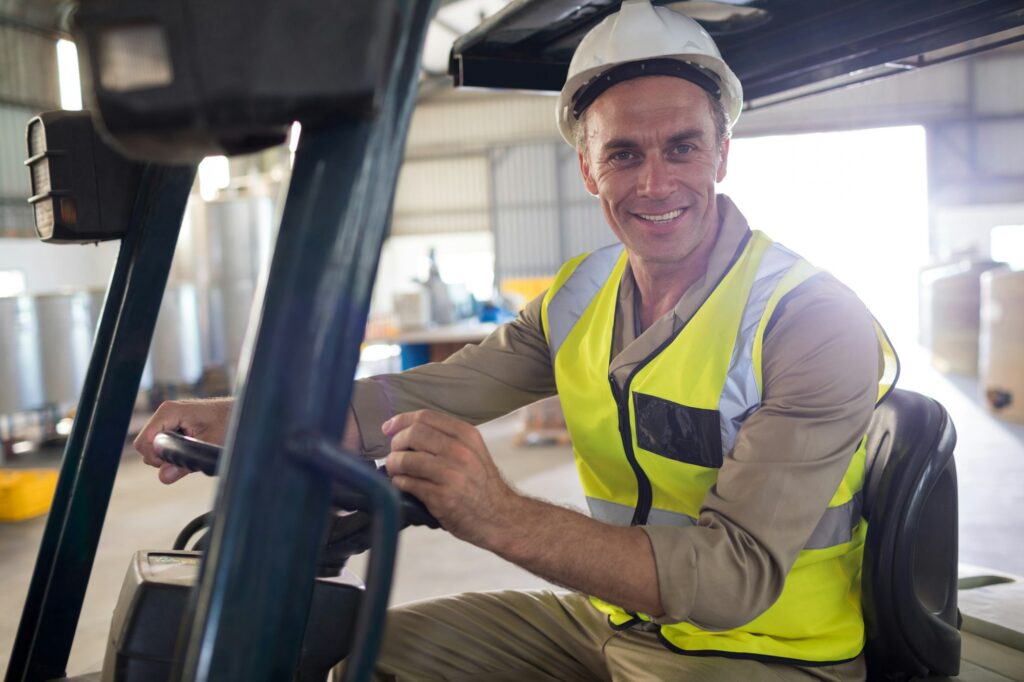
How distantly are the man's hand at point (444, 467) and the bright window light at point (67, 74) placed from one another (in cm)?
1622

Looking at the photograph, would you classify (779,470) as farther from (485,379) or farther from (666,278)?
(485,379)

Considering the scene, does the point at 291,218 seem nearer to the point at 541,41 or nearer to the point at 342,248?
the point at 342,248

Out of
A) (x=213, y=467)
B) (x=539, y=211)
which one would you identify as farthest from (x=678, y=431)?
(x=539, y=211)

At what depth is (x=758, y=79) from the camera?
1.98m

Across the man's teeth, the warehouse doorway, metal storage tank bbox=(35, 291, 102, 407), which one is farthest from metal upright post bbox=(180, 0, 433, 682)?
the warehouse doorway

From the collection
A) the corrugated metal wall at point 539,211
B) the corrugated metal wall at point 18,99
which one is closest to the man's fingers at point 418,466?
the corrugated metal wall at point 18,99

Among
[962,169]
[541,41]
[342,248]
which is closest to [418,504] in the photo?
[342,248]

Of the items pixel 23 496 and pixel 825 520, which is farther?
pixel 23 496

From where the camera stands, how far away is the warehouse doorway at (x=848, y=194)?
18406mm

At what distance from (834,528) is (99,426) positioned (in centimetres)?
122

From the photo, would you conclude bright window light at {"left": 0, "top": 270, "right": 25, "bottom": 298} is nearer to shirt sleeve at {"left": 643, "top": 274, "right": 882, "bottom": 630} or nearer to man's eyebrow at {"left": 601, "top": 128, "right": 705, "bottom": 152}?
man's eyebrow at {"left": 601, "top": 128, "right": 705, "bottom": 152}

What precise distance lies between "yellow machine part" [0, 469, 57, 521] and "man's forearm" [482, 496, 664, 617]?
5409mm

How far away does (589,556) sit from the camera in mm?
1243

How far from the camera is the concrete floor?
4.36 metres
